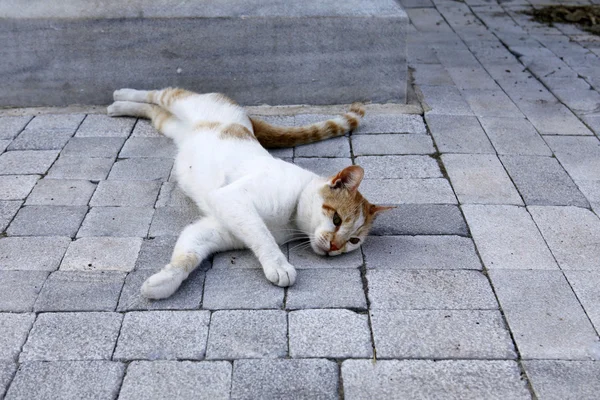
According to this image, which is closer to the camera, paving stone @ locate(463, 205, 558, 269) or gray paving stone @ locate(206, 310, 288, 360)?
gray paving stone @ locate(206, 310, 288, 360)

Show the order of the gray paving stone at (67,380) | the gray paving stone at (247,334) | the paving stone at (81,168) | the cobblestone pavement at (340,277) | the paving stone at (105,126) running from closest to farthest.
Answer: the gray paving stone at (67,380) → the cobblestone pavement at (340,277) → the gray paving stone at (247,334) → the paving stone at (81,168) → the paving stone at (105,126)

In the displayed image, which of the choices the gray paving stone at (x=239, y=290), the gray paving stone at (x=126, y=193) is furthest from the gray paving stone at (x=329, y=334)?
the gray paving stone at (x=126, y=193)

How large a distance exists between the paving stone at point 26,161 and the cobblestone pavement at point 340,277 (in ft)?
0.06

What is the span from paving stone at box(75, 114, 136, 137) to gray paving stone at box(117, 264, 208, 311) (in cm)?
183

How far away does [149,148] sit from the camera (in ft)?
14.6

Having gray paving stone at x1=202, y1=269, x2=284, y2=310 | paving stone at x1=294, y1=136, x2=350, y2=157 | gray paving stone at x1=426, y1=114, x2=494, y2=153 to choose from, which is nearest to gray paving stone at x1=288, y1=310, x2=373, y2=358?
gray paving stone at x1=202, y1=269, x2=284, y2=310

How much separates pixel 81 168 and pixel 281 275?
6.06ft

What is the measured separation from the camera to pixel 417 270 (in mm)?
3184

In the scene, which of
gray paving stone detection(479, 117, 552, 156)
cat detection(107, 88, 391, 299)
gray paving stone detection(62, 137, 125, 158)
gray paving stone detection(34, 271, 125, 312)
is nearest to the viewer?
gray paving stone detection(34, 271, 125, 312)

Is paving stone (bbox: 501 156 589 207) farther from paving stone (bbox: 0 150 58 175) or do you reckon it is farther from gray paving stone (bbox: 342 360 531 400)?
paving stone (bbox: 0 150 58 175)

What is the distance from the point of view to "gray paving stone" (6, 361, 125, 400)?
2.43 metres

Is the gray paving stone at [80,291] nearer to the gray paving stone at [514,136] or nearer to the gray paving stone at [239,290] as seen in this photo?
the gray paving stone at [239,290]

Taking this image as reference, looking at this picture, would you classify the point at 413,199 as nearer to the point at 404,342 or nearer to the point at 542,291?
the point at 542,291

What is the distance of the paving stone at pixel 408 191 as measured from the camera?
3.84m
